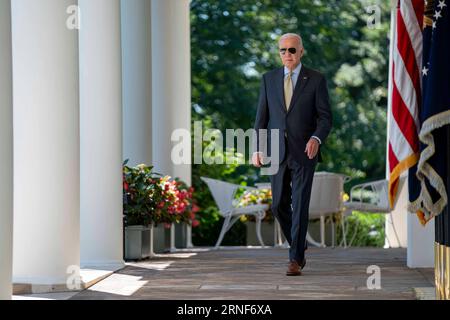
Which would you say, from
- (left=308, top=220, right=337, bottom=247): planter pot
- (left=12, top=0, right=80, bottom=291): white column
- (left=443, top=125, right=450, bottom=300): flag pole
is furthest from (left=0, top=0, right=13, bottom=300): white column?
(left=308, top=220, right=337, bottom=247): planter pot

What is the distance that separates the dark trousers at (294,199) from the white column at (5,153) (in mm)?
3292

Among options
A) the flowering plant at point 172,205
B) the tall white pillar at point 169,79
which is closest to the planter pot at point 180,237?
the tall white pillar at point 169,79

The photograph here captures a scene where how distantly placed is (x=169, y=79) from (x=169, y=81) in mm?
26

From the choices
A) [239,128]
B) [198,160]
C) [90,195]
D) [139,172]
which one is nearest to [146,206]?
[139,172]

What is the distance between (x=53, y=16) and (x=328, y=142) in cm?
1814

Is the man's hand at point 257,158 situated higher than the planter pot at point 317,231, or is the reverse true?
the man's hand at point 257,158

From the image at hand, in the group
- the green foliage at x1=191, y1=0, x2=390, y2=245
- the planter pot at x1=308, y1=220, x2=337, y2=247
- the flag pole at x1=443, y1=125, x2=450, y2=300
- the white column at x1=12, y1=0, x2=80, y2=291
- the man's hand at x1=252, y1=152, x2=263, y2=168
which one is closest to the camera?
the flag pole at x1=443, y1=125, x2=450, y2=300

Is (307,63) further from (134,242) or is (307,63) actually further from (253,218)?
(134,242)

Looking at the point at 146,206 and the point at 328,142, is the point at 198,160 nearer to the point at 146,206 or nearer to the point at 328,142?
the point at 146,206

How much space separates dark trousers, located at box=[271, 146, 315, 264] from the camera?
909cm

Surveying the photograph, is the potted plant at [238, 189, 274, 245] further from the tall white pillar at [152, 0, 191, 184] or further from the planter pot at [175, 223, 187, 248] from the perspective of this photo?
the tall white pillar at [152, 0, 191, 184]

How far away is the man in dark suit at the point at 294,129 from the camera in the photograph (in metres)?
9.12

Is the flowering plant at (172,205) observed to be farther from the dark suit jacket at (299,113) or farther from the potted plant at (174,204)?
the dark suit jacket at (299,113)

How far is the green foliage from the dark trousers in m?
14.5
